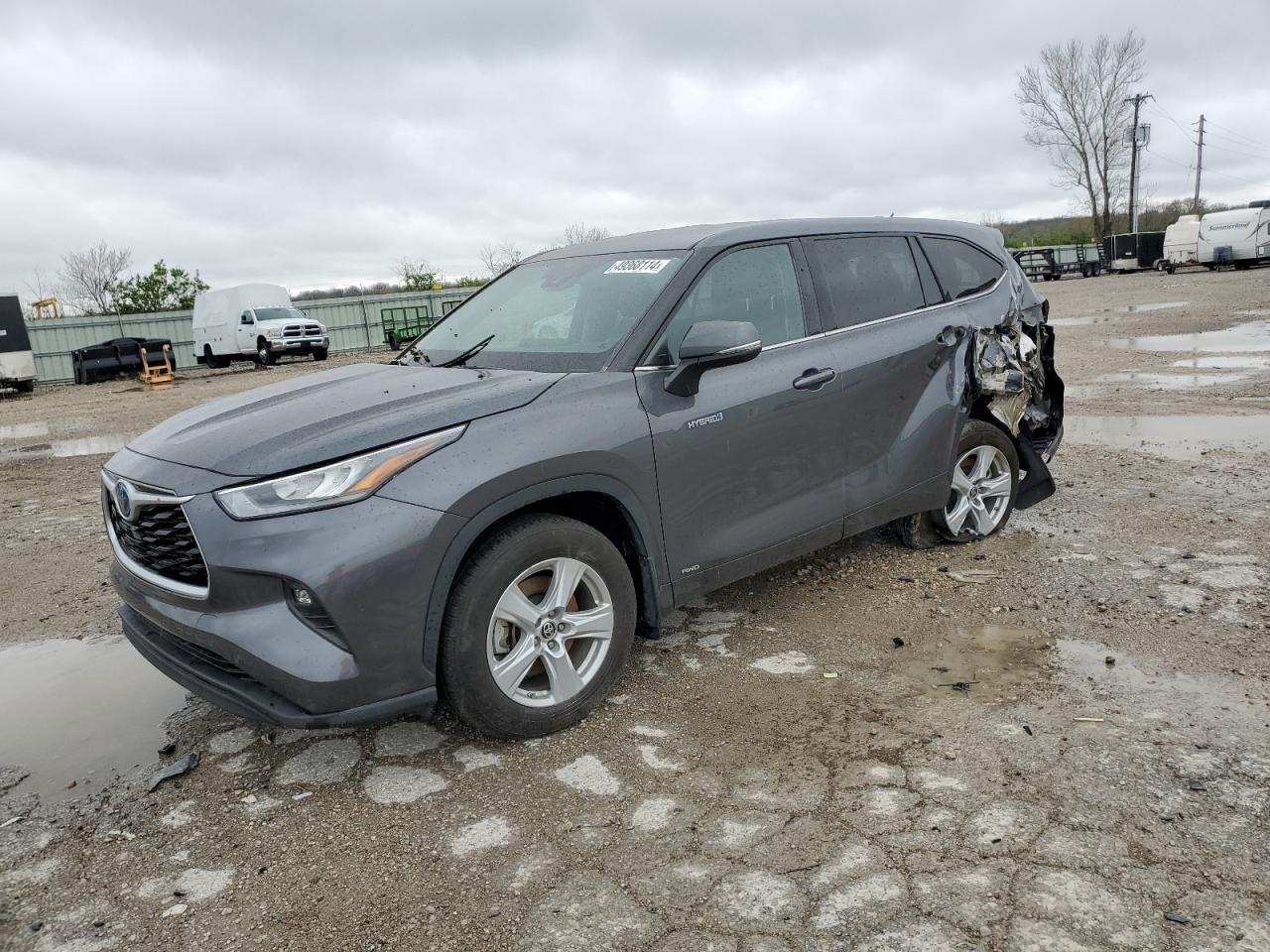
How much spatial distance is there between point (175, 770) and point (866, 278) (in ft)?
12.1

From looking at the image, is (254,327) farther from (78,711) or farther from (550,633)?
(550,633)

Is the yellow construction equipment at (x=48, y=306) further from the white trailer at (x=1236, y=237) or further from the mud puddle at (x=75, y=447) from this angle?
the white trailer at (x=1236, y=237)

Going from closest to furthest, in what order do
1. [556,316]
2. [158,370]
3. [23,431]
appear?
[556,316] < [23,431] < [158,370]

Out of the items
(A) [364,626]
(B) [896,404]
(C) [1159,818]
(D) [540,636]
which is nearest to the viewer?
(C) [1159,818]

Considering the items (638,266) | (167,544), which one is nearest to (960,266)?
(638,266)

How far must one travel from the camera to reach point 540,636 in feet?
11.0

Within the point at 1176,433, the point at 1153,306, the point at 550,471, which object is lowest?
the point at 1176,433

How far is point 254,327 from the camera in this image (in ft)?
97.6

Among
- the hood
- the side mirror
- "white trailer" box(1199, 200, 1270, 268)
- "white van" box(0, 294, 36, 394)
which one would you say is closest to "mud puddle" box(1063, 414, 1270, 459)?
the side mirror

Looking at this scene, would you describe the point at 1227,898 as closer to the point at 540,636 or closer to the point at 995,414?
the point at 540,636

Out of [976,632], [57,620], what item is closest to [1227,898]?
[976,632]

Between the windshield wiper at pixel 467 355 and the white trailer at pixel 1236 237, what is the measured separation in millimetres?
43206

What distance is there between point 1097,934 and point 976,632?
2.02 metres

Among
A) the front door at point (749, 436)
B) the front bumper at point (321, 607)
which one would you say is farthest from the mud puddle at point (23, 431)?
the front door at point (749, 436)
